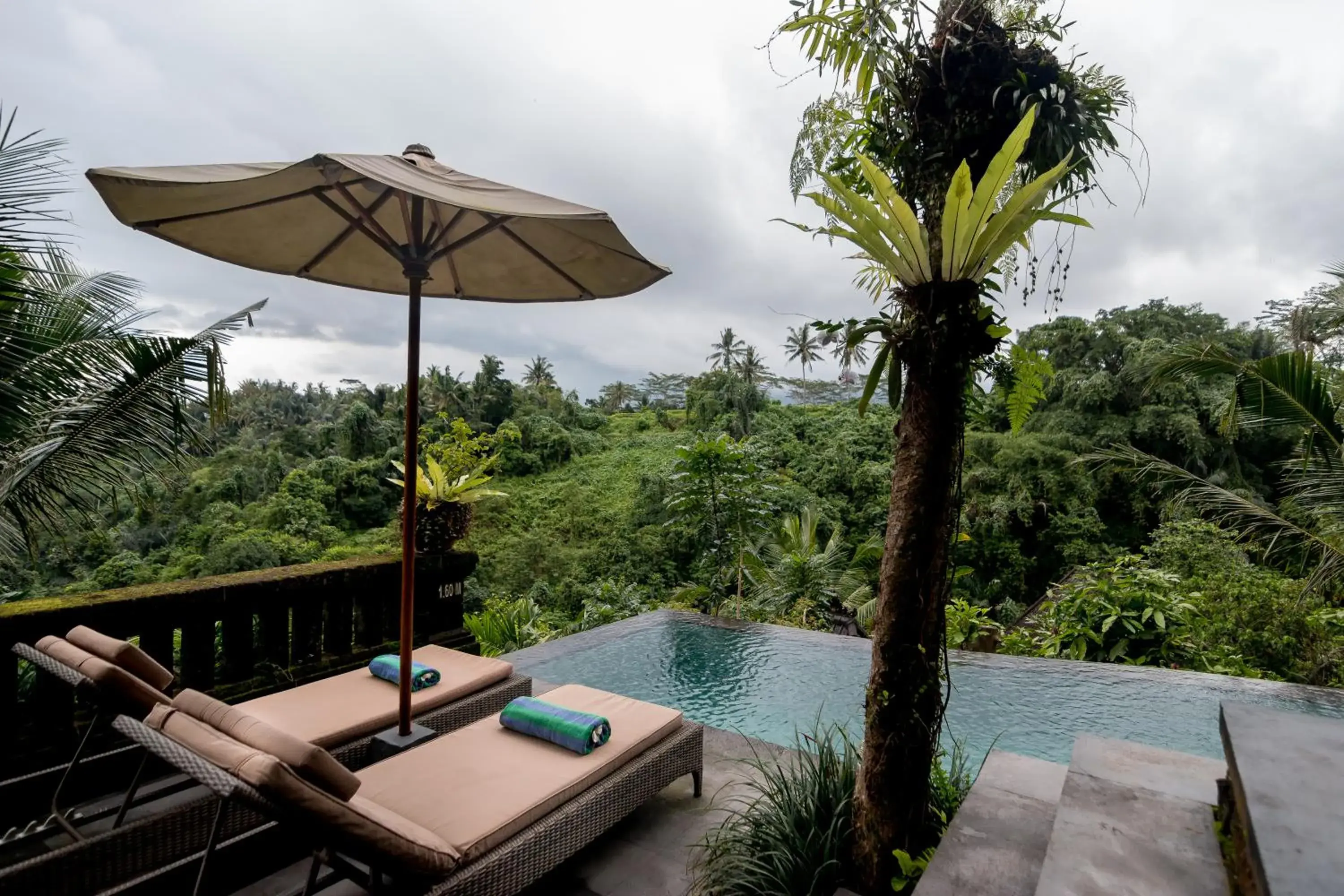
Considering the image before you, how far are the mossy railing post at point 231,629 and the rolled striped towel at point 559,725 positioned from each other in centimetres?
152

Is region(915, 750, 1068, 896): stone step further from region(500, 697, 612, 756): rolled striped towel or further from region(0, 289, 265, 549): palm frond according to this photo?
region(0, 289, 265, 549): palm frond

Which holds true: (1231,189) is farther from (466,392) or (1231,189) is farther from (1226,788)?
(466,392)

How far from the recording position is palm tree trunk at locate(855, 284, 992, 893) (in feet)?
6.30

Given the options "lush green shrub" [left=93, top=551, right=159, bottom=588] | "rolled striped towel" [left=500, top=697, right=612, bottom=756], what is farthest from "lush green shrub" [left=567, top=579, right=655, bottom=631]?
"lush green shrub" [left=93, top=551, right=159, bottom=588]

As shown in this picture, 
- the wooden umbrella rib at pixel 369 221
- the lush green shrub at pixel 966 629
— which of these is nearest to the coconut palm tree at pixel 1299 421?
the lush green shrub at pixel 966 629

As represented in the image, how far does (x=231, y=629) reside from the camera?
10.1 ft

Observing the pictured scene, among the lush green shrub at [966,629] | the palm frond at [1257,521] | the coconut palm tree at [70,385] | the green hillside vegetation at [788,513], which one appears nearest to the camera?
the coconut palm tree at [70,385]

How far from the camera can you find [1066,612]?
594 cm

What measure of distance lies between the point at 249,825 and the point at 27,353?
2881 millimetres

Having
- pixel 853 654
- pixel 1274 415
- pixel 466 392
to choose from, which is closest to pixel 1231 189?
pixel 1274 415

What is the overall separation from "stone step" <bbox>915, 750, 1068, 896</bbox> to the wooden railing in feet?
10.4

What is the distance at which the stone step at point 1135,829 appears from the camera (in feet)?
5.26

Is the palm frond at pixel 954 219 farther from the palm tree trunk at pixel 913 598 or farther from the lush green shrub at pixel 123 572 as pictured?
the lush green shrub at pixel 123 572

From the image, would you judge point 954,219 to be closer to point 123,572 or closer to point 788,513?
point 788,513
